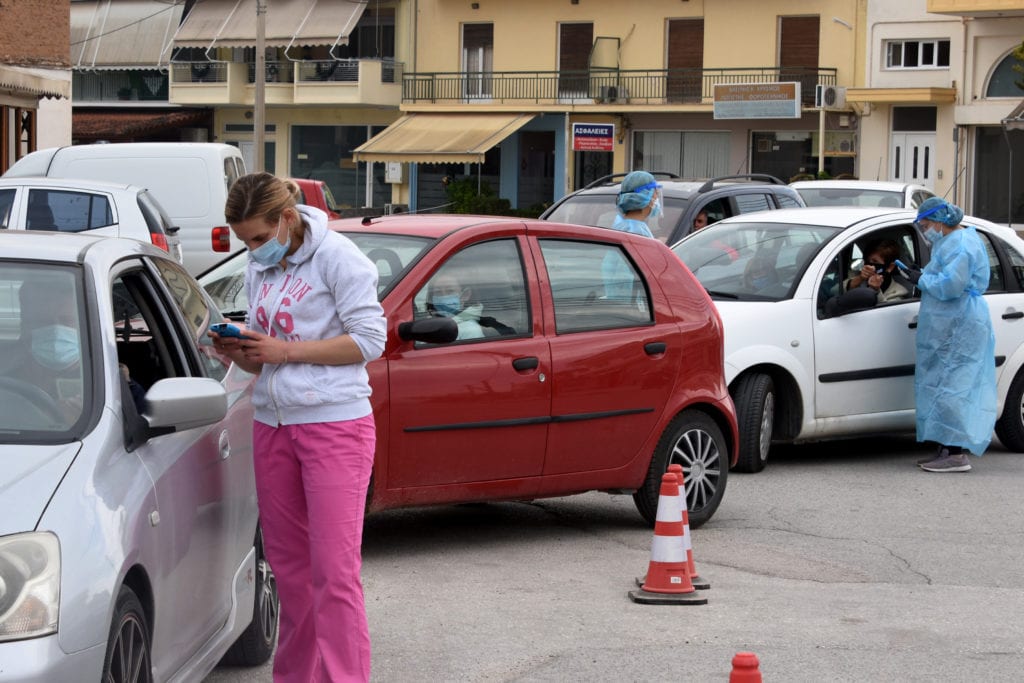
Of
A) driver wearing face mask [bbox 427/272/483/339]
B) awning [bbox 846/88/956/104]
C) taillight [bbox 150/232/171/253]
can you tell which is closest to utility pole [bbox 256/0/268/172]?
awning [bbox 846/88/956/104]

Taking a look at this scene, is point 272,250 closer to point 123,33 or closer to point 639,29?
point 639,29

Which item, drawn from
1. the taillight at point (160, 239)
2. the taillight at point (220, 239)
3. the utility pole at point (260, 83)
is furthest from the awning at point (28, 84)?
the utility pole at point (260, 83)

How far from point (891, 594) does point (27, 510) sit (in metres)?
4.73

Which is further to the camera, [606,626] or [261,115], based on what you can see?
[261,115]

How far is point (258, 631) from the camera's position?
598cm

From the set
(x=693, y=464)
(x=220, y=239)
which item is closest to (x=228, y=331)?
(x=693, y=464)

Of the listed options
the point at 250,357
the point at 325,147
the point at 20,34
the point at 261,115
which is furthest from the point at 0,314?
the point at 325,147

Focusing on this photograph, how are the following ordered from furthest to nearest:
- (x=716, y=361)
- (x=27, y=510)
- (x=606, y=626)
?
(x=716, y=361) < (x=606, y=626) < (x=27, y=510)

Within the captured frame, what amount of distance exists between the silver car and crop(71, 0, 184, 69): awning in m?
50.7

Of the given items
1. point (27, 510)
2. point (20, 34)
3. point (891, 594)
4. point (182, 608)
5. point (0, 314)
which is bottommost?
point (891, 594)

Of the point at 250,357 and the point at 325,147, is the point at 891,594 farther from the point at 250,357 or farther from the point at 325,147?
the point at 325,147

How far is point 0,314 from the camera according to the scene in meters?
4.70

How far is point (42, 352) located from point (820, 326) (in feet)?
23.8

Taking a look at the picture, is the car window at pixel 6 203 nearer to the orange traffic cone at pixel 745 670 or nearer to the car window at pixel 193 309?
the car window at pixel 193 309
